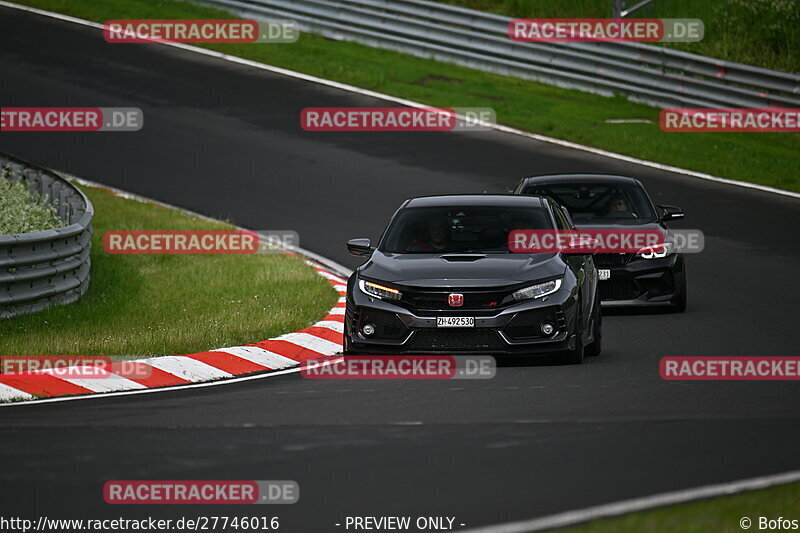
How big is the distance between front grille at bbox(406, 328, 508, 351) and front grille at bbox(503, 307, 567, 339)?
13 cm

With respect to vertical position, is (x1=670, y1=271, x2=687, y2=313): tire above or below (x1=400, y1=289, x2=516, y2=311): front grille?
below

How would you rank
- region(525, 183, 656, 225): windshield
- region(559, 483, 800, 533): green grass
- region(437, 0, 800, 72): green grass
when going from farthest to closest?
region(437, 0, 800, 72): green grass → region(525, 183, 656, 225): windshield → region(559, 483, 800, 533): green grass

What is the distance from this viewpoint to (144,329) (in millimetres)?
14688

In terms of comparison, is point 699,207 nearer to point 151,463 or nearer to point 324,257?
point 324,257

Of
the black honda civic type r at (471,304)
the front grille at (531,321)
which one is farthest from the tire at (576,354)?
the front grille at (531,321)

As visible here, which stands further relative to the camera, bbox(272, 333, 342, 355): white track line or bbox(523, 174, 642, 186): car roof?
bbox(523, 174, 642, 186): car roof

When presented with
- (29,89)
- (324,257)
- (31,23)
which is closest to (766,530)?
(324,257)

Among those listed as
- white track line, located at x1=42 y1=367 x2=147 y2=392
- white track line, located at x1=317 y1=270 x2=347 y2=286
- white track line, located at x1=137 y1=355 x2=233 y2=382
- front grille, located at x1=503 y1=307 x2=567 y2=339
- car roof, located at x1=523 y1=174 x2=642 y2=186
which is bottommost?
white track line, located at x1=317 y1=270 x2=347 y2=286

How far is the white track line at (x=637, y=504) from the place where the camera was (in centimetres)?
721

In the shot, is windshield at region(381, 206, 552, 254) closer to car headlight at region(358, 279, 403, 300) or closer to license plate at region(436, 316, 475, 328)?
car headlight at region(358, 279, 403, 300)

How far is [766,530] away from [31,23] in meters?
30.8

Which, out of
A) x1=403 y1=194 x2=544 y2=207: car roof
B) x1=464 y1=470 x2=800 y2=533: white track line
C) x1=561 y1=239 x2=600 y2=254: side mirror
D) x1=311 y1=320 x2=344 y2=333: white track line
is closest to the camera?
x1=464 y1=470 x2=800 y2=533: white track line

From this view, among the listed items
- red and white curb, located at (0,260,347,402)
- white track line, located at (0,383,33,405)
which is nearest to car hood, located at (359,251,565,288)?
red and white curb, located at (0,260,347,402)

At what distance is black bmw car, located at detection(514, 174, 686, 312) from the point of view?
16703 mm
